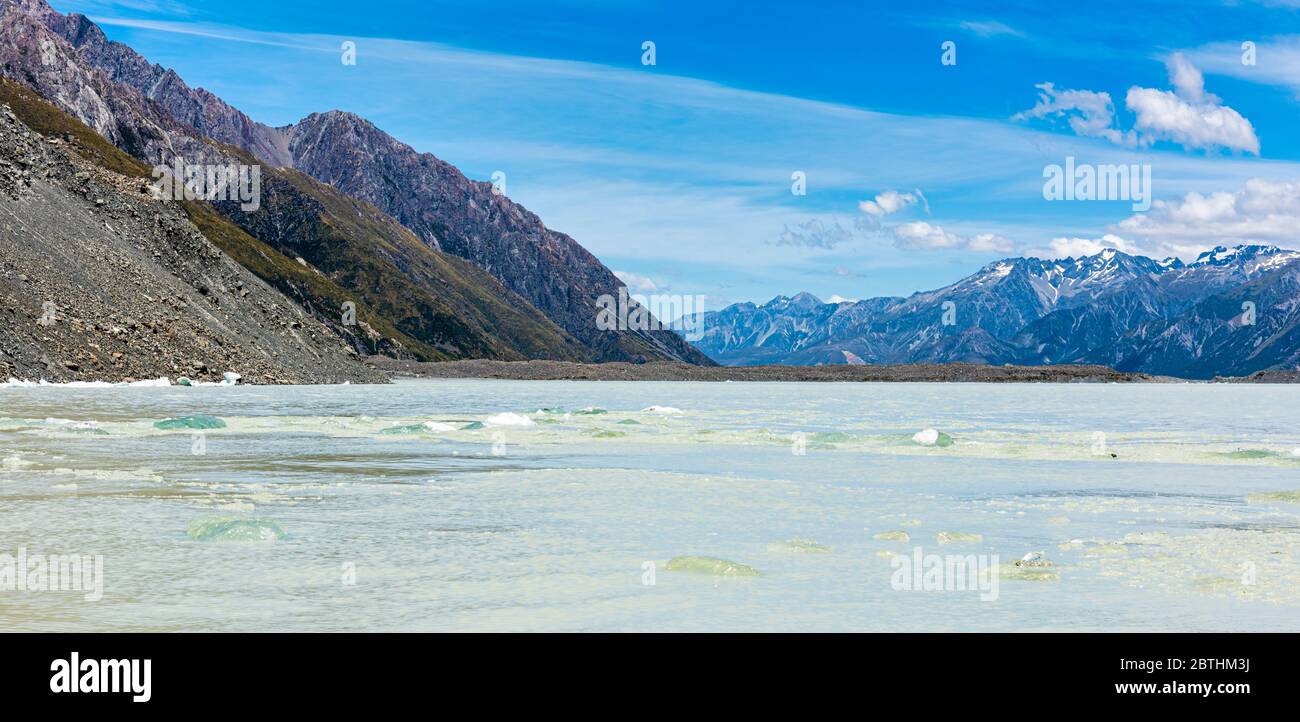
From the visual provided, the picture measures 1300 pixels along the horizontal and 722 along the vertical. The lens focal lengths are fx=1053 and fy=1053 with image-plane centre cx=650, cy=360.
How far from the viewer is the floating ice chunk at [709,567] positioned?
16.9 m

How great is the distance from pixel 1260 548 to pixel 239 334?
10568cm

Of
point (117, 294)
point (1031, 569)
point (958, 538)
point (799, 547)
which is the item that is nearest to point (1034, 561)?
point (1031, 569)

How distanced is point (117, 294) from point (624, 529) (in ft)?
300

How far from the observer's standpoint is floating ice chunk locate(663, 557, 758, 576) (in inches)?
665

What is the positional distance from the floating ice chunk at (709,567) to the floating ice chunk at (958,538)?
4961mm

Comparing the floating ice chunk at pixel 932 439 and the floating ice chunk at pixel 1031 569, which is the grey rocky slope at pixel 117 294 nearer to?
the floating ice chunk at pixel 932 439

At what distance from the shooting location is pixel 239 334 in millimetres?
109875

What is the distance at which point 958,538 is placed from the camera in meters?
20.6

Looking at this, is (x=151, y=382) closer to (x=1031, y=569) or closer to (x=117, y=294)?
(x=117, y=294)

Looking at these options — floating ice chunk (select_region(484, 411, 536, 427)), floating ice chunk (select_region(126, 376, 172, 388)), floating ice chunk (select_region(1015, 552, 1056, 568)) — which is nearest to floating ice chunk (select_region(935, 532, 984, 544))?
floating ice chunk (select_region(1015, 552, 1056, 568))
